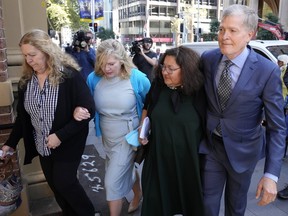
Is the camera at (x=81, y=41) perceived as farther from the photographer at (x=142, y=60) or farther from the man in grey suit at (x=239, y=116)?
the man in grey suit at (x=239, y=116)

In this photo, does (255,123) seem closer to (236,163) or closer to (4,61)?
(236,163)

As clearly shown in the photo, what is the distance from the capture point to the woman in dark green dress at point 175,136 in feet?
7.27

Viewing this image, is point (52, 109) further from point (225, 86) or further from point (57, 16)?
point (57, 16)

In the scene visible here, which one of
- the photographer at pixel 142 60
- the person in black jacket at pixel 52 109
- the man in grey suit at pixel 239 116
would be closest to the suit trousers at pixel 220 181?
the man in grey suit at pixel 239 116

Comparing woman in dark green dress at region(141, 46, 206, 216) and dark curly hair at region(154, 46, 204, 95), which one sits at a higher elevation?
dark curly hair at region(154, 46, 204, 95)

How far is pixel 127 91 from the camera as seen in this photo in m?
2.72

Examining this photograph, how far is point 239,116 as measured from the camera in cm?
203

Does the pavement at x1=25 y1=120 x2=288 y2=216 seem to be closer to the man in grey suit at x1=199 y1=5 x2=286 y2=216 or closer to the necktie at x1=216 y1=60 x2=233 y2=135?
the man in grey suit at x1=199 y1=5 x2=286 y2=216

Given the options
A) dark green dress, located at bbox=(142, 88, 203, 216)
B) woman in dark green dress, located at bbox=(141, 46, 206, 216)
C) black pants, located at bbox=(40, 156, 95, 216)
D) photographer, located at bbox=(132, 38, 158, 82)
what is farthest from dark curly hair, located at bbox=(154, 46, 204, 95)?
photographer, located at bbox=(132, 38, 158, 82)

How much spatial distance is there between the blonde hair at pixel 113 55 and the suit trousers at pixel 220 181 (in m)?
1.01

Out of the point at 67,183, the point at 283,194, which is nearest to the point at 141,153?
the point at 67,183

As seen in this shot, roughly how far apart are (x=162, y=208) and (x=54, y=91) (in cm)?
124

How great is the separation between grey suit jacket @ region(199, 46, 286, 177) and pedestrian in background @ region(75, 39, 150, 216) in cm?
78

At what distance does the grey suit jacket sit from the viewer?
1.94 m
